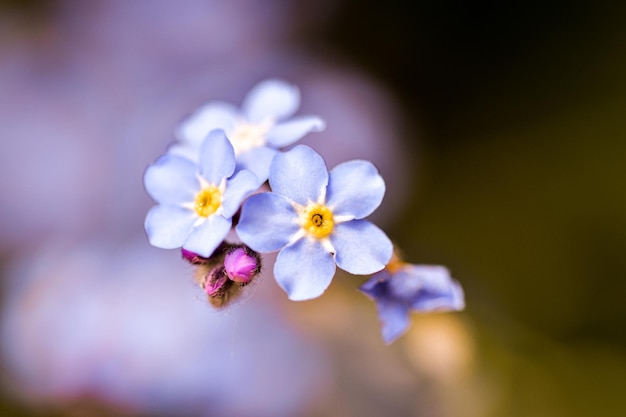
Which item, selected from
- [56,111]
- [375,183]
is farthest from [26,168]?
[375,183]

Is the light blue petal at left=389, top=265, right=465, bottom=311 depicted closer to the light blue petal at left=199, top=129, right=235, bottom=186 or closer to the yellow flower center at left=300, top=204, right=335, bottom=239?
the yellow flower center at left=300, top=204, right=335, bottom=239

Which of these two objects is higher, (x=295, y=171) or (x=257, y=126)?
(x=257, y=126)

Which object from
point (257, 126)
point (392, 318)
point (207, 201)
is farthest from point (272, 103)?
point (392, 318)

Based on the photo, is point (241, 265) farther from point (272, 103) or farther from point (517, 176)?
point (517, 176)

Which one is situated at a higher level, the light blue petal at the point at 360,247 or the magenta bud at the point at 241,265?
the light blue petal at the point at 360,247

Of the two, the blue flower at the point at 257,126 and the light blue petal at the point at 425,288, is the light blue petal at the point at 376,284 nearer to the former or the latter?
the light blue petal at the point at 425,288

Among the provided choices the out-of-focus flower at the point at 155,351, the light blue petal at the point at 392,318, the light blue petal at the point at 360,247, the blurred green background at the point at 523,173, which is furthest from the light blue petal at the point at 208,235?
the blurred green background at the point at 523,173

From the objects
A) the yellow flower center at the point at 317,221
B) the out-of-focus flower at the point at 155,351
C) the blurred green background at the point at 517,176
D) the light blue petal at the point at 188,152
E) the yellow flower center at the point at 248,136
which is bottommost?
the out-of-focus flower at the point at 155,351
